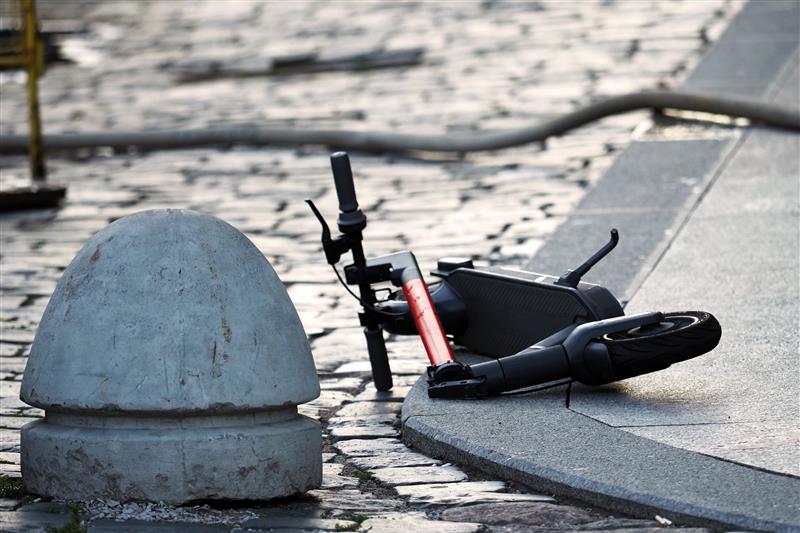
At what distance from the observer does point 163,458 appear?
3.73 meters

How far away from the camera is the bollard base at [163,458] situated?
3.73 m

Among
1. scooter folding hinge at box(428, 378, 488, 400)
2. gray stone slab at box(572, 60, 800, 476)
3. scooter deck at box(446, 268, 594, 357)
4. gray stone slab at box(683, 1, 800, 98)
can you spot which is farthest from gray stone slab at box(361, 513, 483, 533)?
gray stone slab at box(683, 1, 800, 98)

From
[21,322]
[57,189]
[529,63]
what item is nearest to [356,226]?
[21,322]

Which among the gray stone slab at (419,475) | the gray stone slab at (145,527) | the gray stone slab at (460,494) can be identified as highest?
the gray stone slab at (145,527)

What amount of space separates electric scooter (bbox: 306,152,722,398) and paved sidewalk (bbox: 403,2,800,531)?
0.36 feet

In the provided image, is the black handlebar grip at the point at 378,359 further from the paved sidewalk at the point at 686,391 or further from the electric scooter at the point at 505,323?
the paved sidewalk at the point at 686,391

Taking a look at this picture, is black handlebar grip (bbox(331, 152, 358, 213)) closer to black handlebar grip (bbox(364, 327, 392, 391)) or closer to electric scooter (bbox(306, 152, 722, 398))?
electric scooter (bbox(306, 152, 722, 398))

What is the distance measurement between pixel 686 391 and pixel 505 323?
2.26 feet

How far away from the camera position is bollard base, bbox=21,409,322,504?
3.73 metres

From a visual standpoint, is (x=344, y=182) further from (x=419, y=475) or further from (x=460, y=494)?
(x=460, y=494)

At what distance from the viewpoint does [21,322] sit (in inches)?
249

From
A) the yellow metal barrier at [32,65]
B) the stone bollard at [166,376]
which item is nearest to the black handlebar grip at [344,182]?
the stone bollard at [166,376]

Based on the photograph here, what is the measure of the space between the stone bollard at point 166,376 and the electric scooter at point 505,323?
764 mm

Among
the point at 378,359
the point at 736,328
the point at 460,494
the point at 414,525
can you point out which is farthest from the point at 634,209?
the point at 414,525
